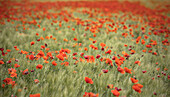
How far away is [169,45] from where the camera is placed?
257 centimetres

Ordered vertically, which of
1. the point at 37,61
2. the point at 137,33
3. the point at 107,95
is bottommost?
the point at 107,95

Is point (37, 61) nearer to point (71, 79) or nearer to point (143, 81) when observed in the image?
point (71, 79)

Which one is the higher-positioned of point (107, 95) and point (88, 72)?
point (88, 72)

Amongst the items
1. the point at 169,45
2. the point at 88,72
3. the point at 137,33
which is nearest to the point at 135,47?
the point at 169,45

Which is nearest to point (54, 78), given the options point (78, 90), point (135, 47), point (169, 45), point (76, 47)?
point (78, 90)

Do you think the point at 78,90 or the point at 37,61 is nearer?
the point at 78,90

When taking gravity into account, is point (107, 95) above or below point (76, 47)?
below

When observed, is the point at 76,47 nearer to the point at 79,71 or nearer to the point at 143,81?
the point at 79,71

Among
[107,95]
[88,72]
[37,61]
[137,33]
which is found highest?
[137,33]

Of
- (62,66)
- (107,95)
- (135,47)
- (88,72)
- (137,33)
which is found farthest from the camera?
(137,33)

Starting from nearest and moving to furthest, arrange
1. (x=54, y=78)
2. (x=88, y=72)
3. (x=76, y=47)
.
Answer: (x=54, y=78) < (x=88, y=72) < (x=76, y=47)

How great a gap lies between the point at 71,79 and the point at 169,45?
253 centimetres

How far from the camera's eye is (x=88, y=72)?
1510 mm

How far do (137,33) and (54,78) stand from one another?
3.02 m
